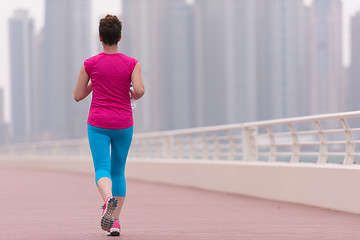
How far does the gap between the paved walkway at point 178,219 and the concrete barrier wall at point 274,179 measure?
0.83ft

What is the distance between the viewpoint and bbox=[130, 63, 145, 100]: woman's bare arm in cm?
601

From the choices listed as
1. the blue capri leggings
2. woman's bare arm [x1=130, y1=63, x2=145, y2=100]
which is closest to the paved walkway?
the blue capri leggings

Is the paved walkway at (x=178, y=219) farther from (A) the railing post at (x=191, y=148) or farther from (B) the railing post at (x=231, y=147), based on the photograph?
(A) the railing post at (x=191, y=148)

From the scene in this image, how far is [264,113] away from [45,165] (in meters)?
158

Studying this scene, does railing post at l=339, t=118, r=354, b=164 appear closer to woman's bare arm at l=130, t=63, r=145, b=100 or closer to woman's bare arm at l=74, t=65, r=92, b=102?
woman's bare arm at l=130, t=63, r=145, b=100

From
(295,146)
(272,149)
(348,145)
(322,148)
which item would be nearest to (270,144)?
(272,149)

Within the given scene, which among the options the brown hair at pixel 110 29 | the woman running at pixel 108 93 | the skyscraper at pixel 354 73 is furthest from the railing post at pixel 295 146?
the skyscraper at pixel 354 73

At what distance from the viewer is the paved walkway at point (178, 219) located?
253 inches

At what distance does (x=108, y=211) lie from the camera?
5.67m

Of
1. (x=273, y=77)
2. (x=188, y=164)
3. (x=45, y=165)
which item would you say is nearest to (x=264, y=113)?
(x=273, y=77)

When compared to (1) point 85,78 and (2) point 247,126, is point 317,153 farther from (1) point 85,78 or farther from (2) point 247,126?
(1) point 85,78

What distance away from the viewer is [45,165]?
3269 centimetres

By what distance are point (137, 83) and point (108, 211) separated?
1131 mm

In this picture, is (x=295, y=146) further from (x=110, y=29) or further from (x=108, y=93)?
(x=110, y=29)
